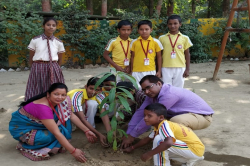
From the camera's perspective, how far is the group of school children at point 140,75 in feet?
7.43

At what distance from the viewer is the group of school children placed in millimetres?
2266

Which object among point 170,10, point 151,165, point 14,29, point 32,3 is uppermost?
point 32,3

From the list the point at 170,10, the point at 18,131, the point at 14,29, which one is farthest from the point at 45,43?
the point at 170,10

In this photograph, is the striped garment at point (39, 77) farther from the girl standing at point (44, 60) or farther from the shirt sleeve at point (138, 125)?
the shirt sleeve at point (138, 125)

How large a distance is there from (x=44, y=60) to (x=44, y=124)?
1174 millimetres

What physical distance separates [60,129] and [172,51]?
2.07 meters

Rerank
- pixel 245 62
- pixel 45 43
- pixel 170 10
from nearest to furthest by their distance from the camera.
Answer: pixel 45 43 < pixel 245 62 < pixel 170 10

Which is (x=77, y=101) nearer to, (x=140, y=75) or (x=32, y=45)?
(x=32, y=45)

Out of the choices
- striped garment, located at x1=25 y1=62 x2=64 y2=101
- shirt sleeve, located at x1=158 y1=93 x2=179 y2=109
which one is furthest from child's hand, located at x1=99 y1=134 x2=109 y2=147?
striped garment, located at x1=25 y1=62 x2=64 y2=101

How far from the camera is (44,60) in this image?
335 centimetres

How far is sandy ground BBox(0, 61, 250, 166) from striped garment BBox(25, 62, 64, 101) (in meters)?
0.61

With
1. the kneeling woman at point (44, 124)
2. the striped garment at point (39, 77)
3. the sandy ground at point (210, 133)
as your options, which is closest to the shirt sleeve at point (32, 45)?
the striped garment at point (39, 77)

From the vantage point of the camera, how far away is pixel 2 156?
2.58 meters

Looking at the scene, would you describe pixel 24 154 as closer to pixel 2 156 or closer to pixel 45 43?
pixel 2 156
